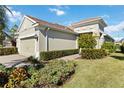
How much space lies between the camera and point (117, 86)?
25.1 feet

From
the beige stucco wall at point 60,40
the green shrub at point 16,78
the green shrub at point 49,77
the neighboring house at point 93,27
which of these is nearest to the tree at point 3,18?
the green shrub at point 16,78

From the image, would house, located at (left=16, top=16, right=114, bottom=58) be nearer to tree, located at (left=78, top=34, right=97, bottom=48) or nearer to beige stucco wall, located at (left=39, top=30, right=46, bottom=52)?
beige stucco wall, located at (left=39, top=30, right=46, bottom=52)

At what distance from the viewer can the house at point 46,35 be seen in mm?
16734

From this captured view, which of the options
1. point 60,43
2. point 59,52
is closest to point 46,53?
point 59,52

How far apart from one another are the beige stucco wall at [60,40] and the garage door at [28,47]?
1917 mm

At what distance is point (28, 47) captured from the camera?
773 inches

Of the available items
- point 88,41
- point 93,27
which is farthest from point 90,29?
point 88,41

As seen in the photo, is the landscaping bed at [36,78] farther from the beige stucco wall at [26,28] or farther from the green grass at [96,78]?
the beige stucco wall at [26,28]

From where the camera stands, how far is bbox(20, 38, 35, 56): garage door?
1820 cm

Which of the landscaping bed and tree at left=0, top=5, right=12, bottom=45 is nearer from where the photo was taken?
the landscaping bed

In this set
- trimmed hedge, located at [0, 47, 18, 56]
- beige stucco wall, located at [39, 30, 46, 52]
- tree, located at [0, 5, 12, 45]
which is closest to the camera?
tree, located at [0, 5, 12, 45]

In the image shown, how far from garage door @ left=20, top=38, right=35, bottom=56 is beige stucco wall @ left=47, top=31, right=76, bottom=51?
192cm

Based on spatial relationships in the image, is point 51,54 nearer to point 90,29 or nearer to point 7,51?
point 90,29

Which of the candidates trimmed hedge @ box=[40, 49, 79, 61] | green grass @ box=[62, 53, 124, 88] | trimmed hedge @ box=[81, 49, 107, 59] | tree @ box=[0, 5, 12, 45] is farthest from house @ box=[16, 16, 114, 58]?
green grass @ box=[62, 53, 124, 88]
